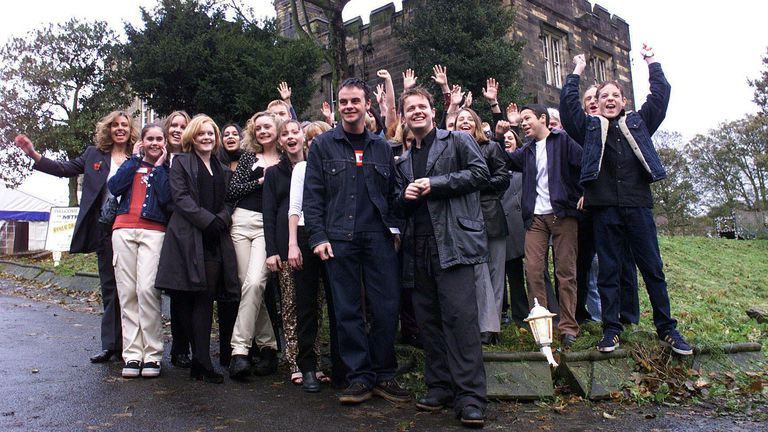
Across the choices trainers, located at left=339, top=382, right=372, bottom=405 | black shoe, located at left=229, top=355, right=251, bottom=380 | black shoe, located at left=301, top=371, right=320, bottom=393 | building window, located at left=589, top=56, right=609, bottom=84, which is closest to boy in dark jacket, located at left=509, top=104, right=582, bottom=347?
trainers, located at left=339, top=382, right=372, bottom=405

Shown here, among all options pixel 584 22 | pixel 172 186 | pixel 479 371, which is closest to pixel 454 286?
pixel 479 371

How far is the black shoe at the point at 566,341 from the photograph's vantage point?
16.9 feet

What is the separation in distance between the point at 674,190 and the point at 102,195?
131 feet

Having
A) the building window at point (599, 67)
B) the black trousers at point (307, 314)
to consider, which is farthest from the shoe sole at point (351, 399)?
the building window at point (599, 67)

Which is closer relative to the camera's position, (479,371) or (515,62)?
(479,371)

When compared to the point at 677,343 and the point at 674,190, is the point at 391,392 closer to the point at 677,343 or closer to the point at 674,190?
the point at 677,343

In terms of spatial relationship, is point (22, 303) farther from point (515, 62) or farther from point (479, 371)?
point (515, 62)

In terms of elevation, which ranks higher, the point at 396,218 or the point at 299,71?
the point at 299,71

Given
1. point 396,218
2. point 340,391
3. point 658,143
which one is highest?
point 658,143

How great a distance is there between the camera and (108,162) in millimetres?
5957

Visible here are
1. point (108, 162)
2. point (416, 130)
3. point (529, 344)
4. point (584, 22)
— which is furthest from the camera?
point (584, 22)

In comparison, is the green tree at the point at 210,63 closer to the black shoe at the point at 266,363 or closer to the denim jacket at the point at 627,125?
the black shoe at the point at 266,363

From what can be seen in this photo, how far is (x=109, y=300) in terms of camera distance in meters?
5.71

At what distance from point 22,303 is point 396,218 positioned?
8.89 meters
